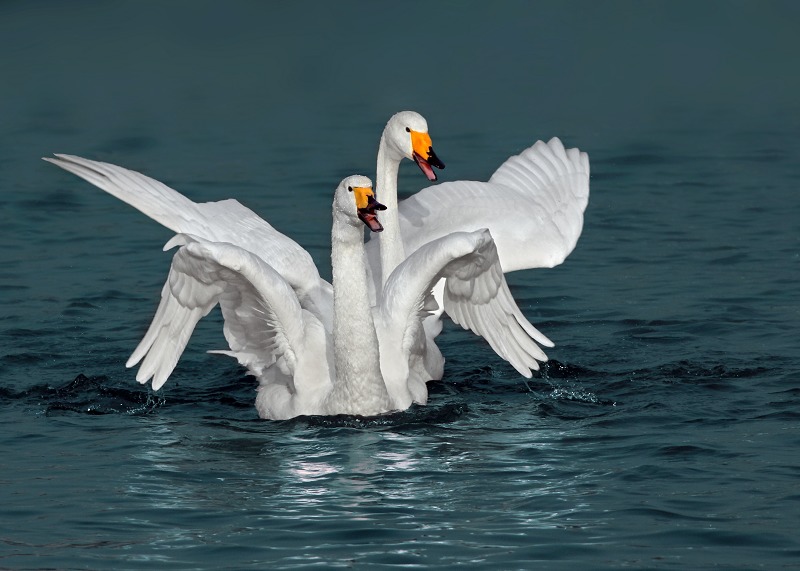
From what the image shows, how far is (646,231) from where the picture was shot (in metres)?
18.8

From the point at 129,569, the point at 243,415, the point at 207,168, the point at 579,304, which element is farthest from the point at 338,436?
the point at 207,168

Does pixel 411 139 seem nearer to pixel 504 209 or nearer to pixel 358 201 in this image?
pixel 504 209

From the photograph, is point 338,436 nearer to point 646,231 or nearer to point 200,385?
point 200,385

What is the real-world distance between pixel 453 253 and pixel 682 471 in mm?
2291

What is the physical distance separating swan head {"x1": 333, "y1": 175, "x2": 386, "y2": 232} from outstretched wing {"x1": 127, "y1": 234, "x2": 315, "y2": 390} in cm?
70

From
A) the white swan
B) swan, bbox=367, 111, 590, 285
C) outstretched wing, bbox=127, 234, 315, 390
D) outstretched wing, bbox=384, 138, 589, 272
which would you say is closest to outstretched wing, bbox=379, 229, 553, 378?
the white swan

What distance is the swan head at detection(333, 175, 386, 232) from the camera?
11547mm

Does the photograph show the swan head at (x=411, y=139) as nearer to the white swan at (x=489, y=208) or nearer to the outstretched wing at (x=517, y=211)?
the white swan at (x=489, y=208)

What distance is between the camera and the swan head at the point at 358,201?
11547mm

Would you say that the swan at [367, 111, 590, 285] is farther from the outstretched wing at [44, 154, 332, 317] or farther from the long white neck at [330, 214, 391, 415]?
the long white neck at [330, 214, 391, 415]

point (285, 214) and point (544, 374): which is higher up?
point (285, 214)

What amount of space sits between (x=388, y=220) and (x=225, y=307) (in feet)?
5.74

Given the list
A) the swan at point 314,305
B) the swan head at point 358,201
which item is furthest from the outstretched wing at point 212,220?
the swan head at point 358,201

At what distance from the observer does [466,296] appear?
42.9 ft
